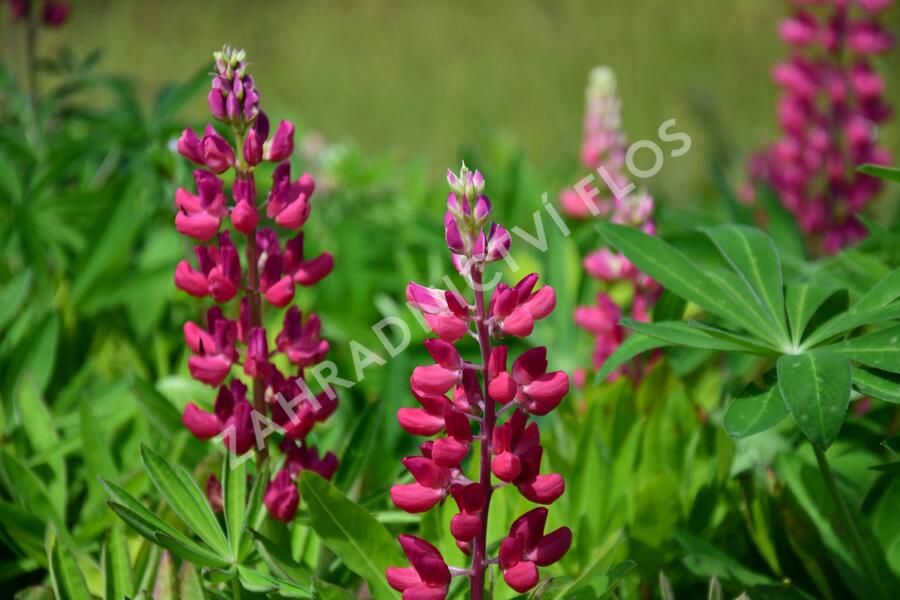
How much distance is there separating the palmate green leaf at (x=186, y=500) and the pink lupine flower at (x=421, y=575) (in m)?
0.20

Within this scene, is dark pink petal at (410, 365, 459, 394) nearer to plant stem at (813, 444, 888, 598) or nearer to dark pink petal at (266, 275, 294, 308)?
dark pink petal at (266, 275, 294, 308)

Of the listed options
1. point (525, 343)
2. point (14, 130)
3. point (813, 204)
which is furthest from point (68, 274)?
point (813, 204)

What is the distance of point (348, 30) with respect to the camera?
253 inches

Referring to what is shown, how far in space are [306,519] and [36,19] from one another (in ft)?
4.83

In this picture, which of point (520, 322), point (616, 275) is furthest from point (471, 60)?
point (520, 322)

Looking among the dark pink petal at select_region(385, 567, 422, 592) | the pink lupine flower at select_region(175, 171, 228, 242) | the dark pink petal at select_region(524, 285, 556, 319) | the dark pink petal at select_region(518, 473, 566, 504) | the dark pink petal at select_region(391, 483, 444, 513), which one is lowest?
the dark pink petal at select_region(385, 567, 422, 592)

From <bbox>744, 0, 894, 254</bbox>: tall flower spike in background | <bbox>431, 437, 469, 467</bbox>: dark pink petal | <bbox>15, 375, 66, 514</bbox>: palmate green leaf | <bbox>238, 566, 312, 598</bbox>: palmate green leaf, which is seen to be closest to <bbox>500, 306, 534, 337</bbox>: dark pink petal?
<bbox>431, 437, 469, 467</bbox>: dark pink petal

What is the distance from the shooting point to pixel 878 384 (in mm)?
986

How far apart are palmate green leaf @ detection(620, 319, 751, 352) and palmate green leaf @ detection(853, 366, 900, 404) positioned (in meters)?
0.11

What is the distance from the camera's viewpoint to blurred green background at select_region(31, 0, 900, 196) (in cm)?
497

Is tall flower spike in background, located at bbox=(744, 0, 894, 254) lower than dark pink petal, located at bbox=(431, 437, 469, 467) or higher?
higher

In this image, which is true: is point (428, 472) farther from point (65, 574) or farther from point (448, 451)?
point (65, 574)

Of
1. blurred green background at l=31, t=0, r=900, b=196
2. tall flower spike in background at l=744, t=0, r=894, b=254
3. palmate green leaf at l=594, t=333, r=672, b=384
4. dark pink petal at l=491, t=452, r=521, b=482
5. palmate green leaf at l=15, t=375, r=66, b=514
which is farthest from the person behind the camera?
blurred green background at l=31, t=0, r=900, b=196

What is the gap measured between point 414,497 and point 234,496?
0.81ft
